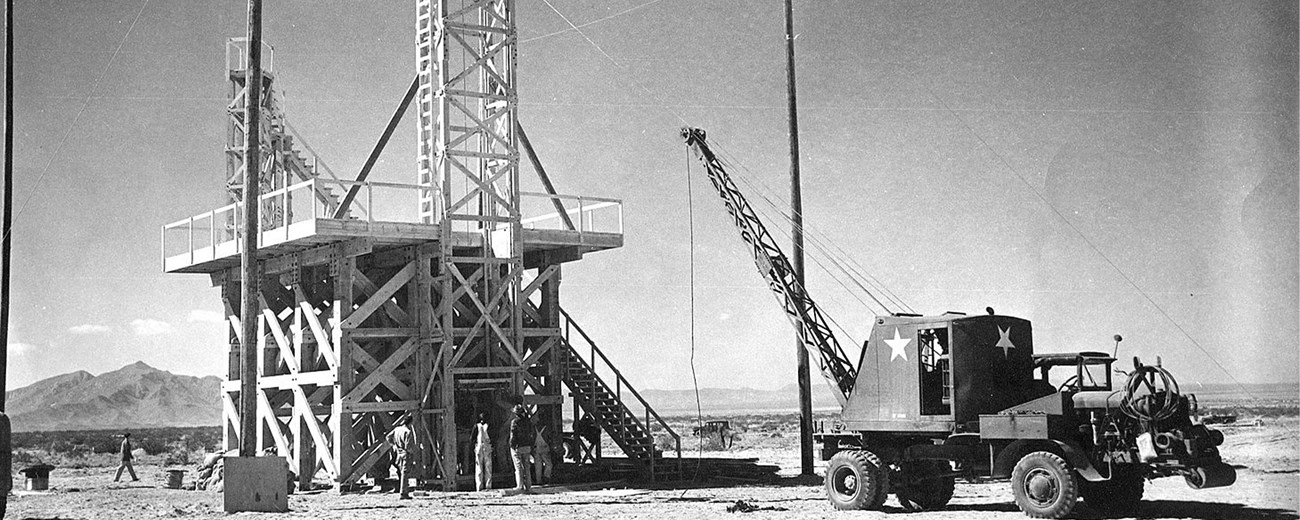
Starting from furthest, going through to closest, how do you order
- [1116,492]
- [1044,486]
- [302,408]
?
[302,408] → [1116,492] → [1044,486]

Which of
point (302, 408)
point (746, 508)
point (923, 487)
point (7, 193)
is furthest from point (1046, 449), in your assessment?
point (7, 193)

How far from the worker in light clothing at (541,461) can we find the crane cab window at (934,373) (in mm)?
9143

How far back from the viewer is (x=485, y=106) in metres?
28.4

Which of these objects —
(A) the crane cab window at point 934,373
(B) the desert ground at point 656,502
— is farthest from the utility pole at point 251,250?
(A) the crane cab window at point 934,373

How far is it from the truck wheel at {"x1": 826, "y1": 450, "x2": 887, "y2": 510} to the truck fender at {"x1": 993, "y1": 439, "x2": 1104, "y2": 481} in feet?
6.13

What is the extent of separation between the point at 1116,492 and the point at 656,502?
24.2ft

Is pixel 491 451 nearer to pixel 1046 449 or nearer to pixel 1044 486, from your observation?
pixel 1046 449

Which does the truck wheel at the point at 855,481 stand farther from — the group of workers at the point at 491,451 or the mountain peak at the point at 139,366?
the mountain peak at the point at 139,366

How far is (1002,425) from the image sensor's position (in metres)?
18.7

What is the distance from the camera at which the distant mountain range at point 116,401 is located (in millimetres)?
150125

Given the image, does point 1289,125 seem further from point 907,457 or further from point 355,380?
point 355,380

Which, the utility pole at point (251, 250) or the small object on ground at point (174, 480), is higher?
the utility pole at point (251, 250)

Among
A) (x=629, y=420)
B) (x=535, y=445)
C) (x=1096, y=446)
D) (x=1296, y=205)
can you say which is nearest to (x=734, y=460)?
(x=629, y=420)

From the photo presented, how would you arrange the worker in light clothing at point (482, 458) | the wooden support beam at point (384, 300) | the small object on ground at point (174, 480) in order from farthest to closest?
1. the small object on ground at point (174, 480)
2. the wooden support beam at point (384, 300)
3. the worker in light clothing at point (482, 458)
